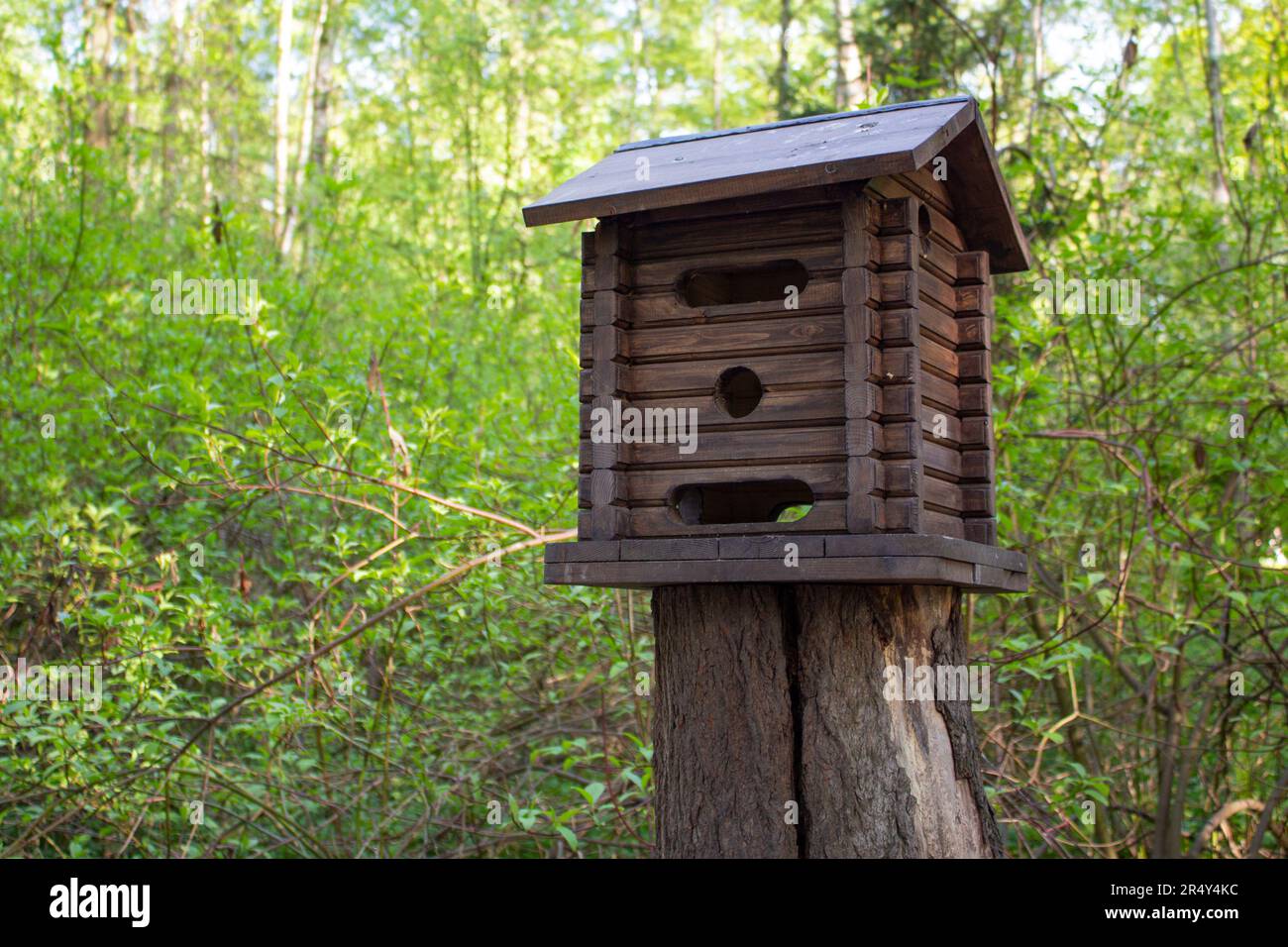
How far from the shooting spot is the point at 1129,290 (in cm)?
631

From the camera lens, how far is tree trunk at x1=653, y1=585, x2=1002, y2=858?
3.59 metres

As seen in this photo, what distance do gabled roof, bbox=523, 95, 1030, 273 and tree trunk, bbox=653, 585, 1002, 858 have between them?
3.99ft

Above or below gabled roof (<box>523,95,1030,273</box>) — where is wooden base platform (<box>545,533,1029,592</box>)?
below

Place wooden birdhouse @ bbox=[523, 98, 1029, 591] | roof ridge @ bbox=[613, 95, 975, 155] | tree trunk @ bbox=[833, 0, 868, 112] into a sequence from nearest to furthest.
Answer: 1. wooden birdhouse @ bbox=[523, 98, 1029, 591]
2. roof ridge @ bbox=[613, 95, 975, 155]
3. tree trunk @ bbox=[833, 0, 868, 112]

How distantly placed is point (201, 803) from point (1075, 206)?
5.78 m

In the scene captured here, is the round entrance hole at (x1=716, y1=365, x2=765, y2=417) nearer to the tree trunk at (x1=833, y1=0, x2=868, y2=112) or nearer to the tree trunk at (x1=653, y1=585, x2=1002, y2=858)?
the tree trunk at (x1=653, y1=585, x2=1002, y2=858)

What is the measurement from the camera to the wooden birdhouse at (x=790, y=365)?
3.35 metres

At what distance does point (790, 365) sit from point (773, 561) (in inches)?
25.0

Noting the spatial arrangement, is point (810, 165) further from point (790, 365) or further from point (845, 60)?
point (845, 60)

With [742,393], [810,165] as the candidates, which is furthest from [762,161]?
[742,393]

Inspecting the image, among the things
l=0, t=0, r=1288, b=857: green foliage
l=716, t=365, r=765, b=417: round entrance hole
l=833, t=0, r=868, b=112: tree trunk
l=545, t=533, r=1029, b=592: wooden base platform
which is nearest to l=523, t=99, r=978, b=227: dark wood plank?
l=716, t=365, r=765, b=417: round entrance hole

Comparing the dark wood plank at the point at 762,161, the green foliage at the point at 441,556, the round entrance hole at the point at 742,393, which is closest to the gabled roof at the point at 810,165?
the dark wood plank at the point at 762,161

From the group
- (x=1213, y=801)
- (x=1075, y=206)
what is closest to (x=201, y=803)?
(x=1213, y=801)
